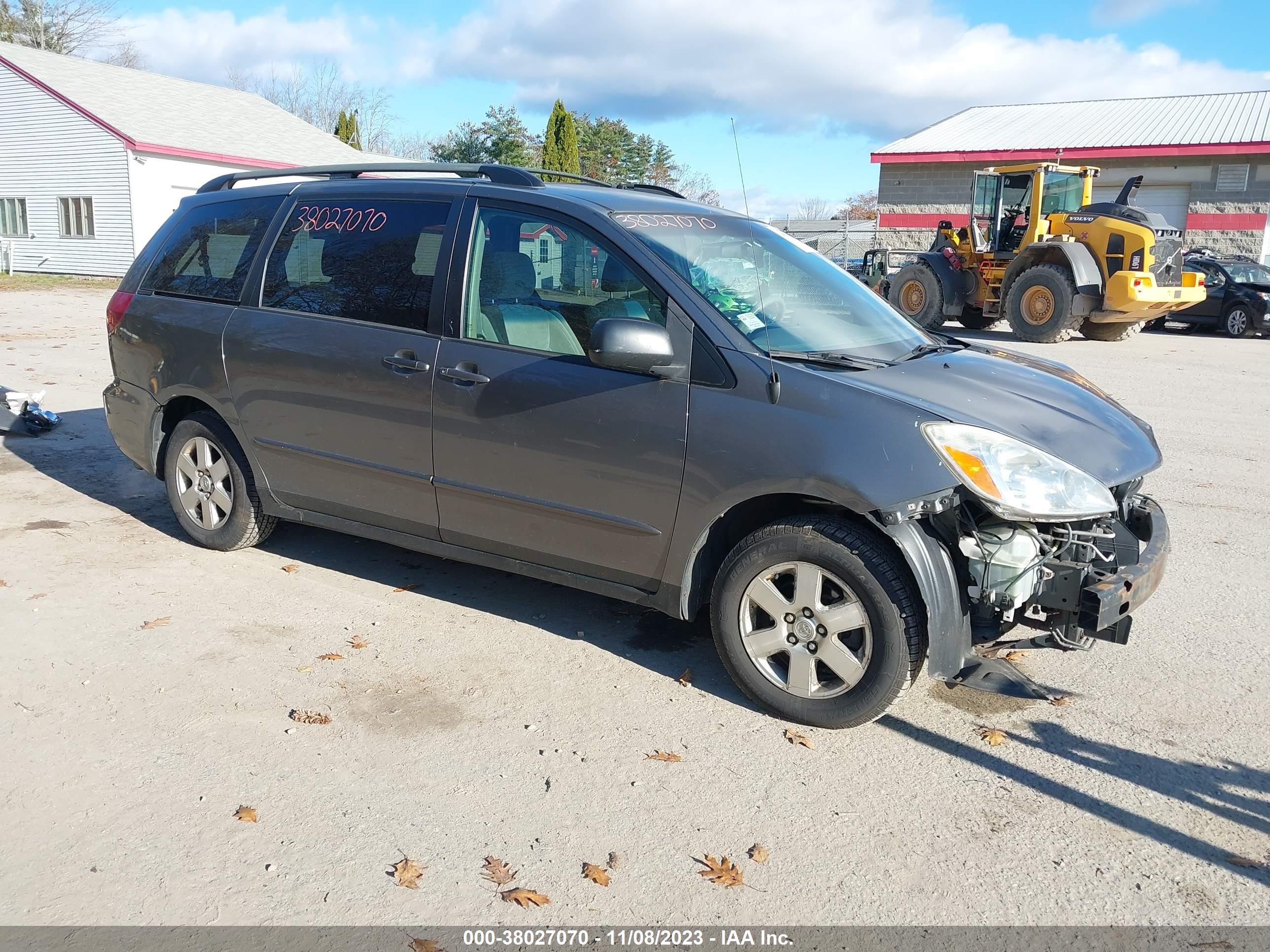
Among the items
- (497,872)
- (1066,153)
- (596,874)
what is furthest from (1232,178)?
(497,872)

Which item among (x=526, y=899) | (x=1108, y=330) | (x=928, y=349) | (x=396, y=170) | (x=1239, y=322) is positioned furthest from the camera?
(x=1239, y=322)

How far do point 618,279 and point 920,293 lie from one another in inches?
623

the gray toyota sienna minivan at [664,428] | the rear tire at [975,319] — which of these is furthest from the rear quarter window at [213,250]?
the rear tire at [975,319]

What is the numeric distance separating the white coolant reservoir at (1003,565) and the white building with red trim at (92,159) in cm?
2954

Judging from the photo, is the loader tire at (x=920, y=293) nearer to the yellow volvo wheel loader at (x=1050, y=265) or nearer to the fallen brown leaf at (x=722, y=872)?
the yellow volvo wheel loader at (x=1050, y=265)

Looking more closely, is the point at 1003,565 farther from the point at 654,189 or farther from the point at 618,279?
the point at 654,189

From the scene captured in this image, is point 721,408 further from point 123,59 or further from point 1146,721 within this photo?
point 123,59

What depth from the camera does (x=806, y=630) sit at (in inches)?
150

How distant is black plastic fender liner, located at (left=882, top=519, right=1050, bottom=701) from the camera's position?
3562 millimetres

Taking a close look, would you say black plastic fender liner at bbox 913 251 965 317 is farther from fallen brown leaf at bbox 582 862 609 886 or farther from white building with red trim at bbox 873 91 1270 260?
fallen brown leaf at bbox 582 862 609 886

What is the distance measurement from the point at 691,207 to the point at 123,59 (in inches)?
2753

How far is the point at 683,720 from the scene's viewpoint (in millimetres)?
3898

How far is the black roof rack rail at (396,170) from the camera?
4.65 meters

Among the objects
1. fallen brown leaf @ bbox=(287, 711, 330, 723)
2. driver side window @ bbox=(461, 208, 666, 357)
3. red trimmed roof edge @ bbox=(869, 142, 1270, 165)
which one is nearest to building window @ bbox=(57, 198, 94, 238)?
red trimmed roof edge @ bbox=(869, 142, 1270, 165)
